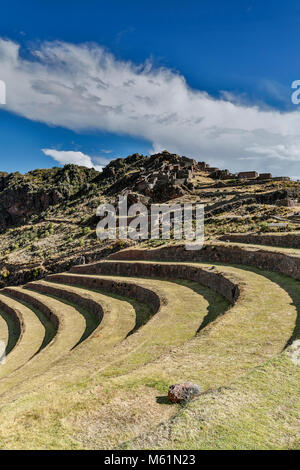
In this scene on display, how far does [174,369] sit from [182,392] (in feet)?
5.16

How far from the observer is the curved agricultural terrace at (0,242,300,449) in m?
5.02

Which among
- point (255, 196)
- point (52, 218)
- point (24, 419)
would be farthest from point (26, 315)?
point (52, 218)

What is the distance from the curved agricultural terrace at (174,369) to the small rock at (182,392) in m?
0.22

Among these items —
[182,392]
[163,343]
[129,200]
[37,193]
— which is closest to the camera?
[182,392]

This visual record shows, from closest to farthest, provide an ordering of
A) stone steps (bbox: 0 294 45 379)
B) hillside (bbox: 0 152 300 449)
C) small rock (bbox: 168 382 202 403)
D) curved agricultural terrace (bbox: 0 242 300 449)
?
curved agricultural terrace (bbox: 0 242 300 449)
hillside (bbox: 0 152 300 449)
small rock (bbox: 168 382 202 403)
stone steps (bbox: 0 294 45 379)

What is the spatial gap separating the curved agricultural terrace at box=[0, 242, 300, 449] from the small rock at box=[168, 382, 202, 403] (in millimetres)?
219

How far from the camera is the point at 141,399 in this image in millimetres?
6316

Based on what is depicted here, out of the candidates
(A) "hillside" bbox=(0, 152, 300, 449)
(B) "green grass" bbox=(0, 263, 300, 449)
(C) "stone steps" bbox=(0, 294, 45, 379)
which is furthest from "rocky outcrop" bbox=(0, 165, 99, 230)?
(B) "green grass" bbox=(0, 263, 300, 449)

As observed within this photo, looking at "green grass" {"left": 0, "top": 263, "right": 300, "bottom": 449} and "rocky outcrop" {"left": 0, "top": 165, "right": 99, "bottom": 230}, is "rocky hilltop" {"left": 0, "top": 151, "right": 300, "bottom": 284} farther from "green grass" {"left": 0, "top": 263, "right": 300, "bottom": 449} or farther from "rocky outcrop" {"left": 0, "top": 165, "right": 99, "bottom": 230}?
"green grass" {"left": 0, "top": 263, "right": 300, "bottom": 449}

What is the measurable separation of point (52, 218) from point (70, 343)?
2207 inches

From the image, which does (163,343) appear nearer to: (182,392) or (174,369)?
(174,369)

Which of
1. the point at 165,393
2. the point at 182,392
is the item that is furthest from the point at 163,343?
the point at 182,392

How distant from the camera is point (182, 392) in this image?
20.0 ft
